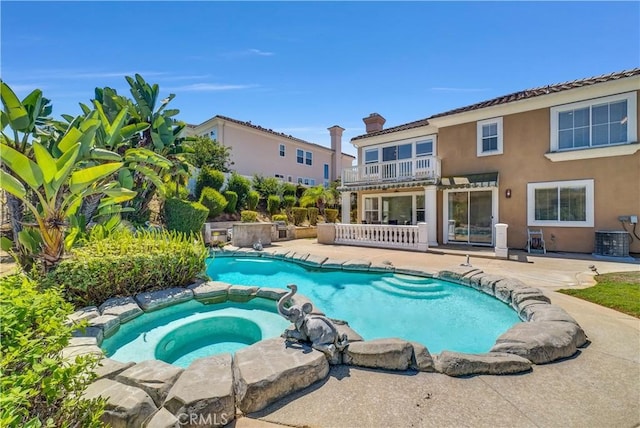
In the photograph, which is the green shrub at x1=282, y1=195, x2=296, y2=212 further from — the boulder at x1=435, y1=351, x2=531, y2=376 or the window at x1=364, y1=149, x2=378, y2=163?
the boulder at x1=435, y1=351, x2=531, y2=376

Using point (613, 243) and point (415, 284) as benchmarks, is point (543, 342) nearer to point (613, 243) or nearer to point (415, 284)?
point (415, 284)

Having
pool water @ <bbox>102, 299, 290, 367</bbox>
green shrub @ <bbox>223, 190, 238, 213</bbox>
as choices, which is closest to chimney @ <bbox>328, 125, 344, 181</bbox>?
green shrub @ <bbox>223, 190, 238, 213</bbox>

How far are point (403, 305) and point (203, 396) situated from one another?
213 inches

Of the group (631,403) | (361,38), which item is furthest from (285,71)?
(631,403)

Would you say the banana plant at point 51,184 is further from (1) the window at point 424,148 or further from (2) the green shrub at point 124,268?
(1) the window at point 424,148

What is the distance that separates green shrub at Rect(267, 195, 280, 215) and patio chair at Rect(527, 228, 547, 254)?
16.1 meters

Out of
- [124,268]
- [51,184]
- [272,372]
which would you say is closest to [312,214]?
[124,268]

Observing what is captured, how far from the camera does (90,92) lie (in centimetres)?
1234

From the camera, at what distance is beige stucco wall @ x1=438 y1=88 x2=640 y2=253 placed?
1115 cm

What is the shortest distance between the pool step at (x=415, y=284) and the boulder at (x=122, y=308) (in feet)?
21.4

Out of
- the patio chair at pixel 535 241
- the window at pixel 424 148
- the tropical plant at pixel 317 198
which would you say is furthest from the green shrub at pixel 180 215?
the patio chair at pixel 535 241

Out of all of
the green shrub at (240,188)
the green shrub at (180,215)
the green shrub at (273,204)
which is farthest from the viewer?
the green shrub at (273,204)

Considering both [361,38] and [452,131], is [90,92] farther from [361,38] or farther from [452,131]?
[452,131]

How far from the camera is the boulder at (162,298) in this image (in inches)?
220
